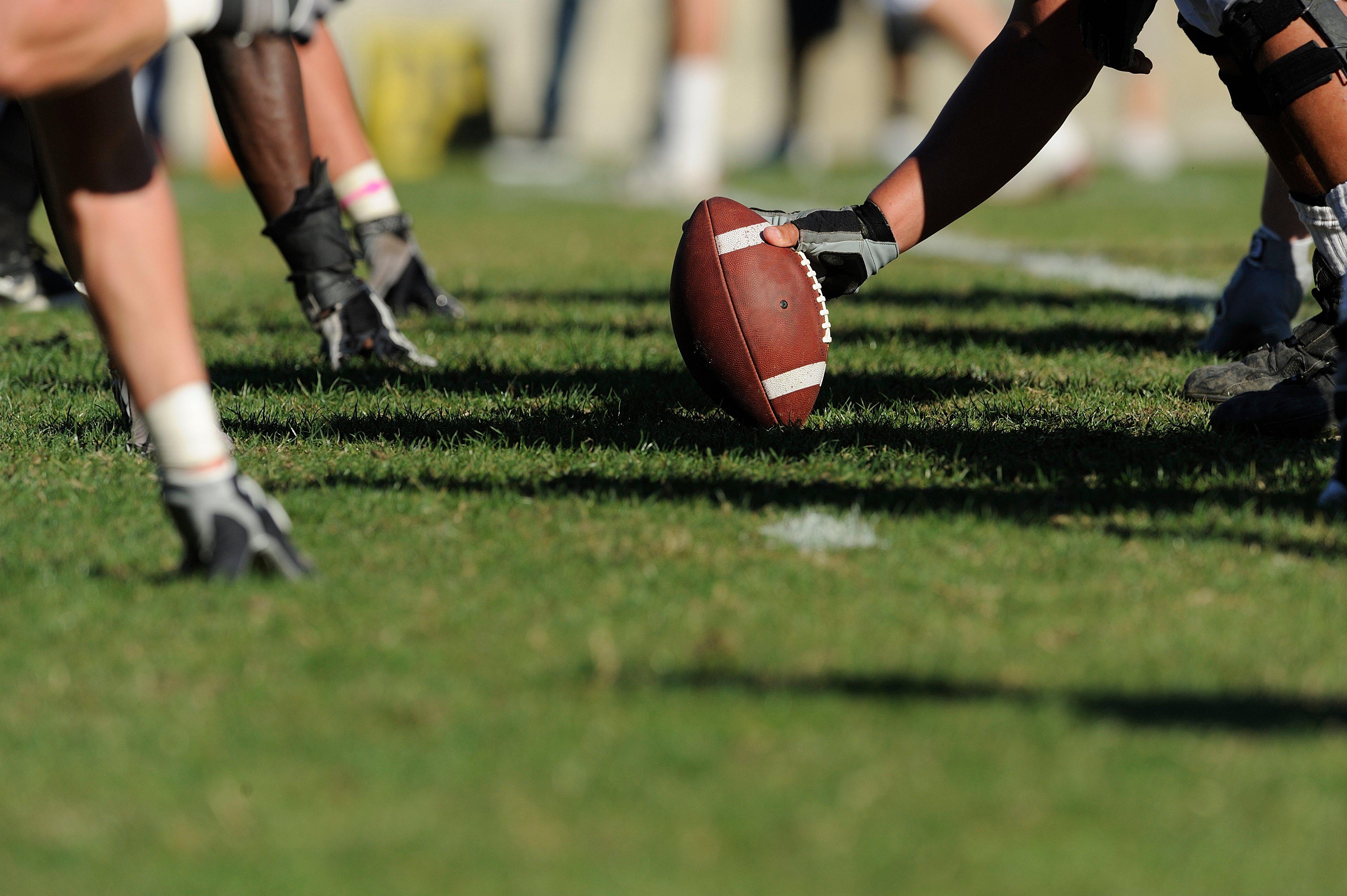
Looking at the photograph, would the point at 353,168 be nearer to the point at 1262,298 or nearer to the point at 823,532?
the point at 1262,298

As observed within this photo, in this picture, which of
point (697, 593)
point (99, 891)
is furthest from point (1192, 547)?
point (99, 891)

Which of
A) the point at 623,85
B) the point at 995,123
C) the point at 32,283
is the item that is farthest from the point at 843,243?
the point at 623,85

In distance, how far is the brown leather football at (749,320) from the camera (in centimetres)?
327

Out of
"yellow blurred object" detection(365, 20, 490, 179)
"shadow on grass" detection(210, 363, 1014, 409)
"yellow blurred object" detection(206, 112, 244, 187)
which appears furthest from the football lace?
"yellow blurred object" detection(365, 20, 490, 179)

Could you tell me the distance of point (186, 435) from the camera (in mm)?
2240

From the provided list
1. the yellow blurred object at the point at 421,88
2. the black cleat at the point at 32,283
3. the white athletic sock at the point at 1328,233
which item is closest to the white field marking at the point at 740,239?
the white athletic sock at the point at 1328,233

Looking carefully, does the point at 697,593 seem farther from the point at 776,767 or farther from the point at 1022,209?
the point at 1022,209

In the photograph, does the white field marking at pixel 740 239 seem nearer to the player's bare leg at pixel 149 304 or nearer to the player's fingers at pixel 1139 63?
the player's fingers at pixel 1139 63

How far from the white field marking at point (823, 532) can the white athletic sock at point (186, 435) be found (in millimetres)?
886

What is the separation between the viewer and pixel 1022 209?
1112 cm

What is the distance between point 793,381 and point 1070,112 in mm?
898

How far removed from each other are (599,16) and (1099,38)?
17.8 m

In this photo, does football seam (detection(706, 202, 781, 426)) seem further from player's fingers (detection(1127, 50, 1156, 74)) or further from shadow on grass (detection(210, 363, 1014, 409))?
player's fingers (detection(1127, 50, 1156, 74))

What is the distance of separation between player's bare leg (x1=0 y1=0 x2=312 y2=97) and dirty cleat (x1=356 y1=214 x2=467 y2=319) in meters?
2.94
